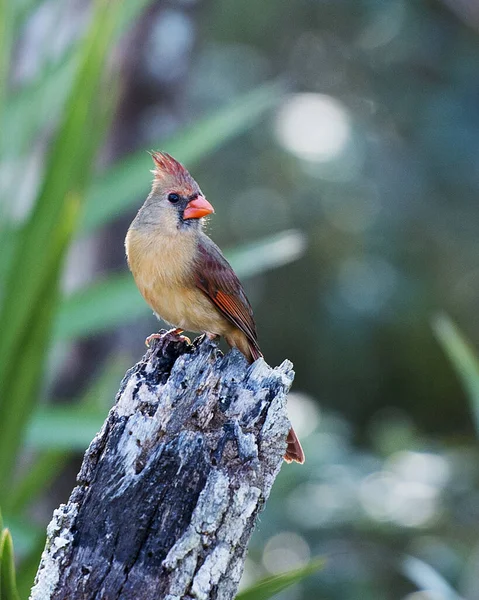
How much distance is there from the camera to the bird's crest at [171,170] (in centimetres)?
360

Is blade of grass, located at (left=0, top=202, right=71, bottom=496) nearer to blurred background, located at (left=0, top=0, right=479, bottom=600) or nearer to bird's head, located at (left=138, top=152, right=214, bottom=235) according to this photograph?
blurred background, located at (left=0, top=0, right=479, bottom=600)

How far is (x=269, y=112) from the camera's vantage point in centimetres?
970

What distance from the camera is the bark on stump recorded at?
184 cm

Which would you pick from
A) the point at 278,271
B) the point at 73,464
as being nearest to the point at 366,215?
the point at 278,271

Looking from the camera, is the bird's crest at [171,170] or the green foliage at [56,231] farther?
the bird's crest at [171,170]

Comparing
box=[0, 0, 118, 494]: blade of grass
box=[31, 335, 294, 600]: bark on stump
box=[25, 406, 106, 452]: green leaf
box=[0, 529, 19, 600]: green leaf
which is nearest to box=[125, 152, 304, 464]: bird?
box=[0, 0, 118, 494]: blade of grass

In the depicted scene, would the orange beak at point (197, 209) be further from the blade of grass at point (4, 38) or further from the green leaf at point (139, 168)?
the blade of grass at point (4, 38)

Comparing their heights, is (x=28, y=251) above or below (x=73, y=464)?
below

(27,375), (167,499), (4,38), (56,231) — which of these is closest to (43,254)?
(56,231)

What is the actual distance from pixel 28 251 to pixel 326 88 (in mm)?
7917

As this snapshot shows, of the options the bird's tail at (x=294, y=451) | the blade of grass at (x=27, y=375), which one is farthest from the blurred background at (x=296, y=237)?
the bird's tail at (x=294, y=451)

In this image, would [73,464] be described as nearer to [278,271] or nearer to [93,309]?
[93,309]

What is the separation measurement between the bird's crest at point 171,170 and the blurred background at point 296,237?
0.22 ft

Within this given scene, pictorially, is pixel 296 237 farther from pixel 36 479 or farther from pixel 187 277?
pixel 36 479
